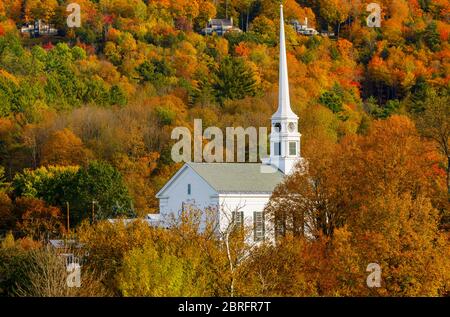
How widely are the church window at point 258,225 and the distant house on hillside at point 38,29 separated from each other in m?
111

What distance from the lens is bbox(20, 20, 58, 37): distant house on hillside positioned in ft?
636

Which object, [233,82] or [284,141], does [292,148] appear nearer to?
[284,141]

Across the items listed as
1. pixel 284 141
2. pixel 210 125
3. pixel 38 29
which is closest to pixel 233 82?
pixel 210 125

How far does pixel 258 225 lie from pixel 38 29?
11583cm

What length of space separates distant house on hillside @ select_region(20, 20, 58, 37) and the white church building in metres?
105

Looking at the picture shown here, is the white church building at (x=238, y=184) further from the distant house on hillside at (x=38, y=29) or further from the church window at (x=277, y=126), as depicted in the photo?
the distant house on hillside at (x=38, y=29)

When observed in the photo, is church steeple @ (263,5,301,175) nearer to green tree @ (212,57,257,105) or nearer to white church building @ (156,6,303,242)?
white church building @ (156,6,303,242)

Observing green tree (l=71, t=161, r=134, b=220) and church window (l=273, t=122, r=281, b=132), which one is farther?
green tree (l=71, t=161, r=134, b=220)

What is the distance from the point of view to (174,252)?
66.1 metres

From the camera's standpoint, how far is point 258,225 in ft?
275

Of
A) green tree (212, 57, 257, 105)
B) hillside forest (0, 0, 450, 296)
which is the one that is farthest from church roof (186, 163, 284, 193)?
green tree (212, 57, 257, 105)

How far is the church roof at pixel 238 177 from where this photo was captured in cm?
8544

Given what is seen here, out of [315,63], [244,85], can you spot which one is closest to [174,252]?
[244,85]

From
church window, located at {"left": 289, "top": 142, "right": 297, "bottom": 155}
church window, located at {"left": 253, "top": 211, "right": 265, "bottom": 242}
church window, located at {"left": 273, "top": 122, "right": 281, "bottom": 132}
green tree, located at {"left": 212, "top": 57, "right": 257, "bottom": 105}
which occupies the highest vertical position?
green tree, located at {"left": 212, "top": 57, "right": 257, "bottom": 105}
